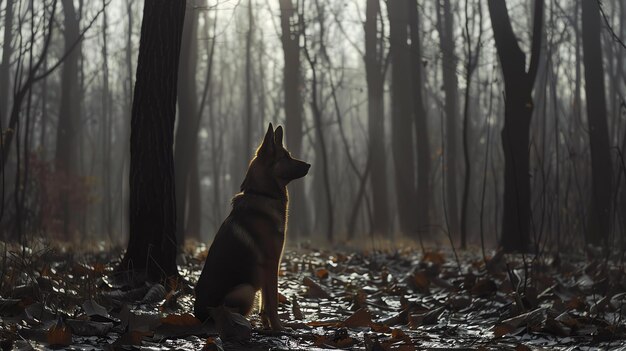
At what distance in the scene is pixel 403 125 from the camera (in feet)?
70.1

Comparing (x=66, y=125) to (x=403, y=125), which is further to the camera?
(x=66, y=125)

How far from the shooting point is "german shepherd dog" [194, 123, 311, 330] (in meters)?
5.14

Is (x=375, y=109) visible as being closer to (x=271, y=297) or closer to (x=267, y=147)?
(x=267, y=147)

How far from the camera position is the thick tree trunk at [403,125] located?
68.3 feet

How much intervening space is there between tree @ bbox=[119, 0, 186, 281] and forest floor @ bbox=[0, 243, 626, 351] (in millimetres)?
447

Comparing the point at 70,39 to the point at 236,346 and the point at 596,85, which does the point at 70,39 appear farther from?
the point at 236,346

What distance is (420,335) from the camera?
5266 mm

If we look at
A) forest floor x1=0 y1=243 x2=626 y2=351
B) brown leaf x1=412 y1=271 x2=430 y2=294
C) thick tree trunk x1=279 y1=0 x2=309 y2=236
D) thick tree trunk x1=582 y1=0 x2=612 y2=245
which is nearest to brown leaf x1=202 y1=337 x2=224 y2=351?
forest floor x1=0 y1=243 x2=626 y2=351

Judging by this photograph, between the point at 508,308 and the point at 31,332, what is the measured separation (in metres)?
4.05

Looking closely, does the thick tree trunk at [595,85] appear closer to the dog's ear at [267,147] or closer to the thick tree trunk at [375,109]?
the thick tree trunk at [375,109]

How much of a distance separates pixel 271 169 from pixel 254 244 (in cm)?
70

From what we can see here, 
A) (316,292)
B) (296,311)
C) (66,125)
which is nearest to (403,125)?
(66,125)

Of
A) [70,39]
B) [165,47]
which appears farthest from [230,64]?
[165,47]

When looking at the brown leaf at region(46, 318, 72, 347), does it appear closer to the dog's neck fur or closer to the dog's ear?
the dog's neck fur
